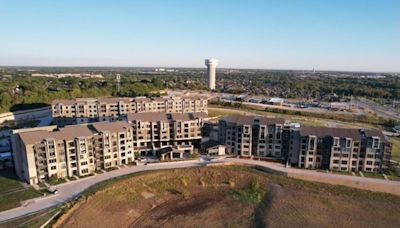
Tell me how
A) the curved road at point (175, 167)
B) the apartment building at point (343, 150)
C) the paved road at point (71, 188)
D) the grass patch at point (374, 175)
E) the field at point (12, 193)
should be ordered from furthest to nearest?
1. the apartment building at point (343, 150)
2. the grass patch at point (374, 175)
3. the field at point (12, 193)
4. the curved road at point (175, 167)
5. the paved road at point (71, 188)

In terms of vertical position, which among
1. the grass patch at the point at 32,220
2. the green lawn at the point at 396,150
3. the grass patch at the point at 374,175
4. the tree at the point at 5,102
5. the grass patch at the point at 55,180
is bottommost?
the grass patch at the point at 32,220

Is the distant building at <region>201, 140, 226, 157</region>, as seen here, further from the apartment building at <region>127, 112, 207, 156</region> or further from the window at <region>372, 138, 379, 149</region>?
the window at <region>372, 138, 379, 149</region>

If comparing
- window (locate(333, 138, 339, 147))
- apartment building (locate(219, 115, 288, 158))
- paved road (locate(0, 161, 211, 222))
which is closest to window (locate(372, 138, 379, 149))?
window (locate(333, 138, 339, 147))

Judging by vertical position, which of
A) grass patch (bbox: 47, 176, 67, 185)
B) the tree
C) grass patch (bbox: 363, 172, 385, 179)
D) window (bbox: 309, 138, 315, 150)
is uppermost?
the tree

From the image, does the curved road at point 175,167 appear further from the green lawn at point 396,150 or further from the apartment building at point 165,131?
the green lawn at point 396,150

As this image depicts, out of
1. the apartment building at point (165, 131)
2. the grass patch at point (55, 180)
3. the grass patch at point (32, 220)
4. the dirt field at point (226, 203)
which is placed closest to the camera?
the grass patch at point (32, 220)

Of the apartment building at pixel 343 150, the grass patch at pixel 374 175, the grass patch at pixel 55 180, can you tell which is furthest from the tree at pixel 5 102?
the grass patch at pixel 374 175

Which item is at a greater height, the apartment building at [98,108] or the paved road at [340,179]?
the apartment building at [98,108]
